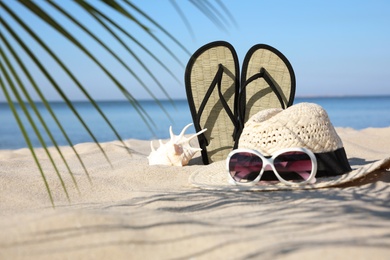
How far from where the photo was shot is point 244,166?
2.20 meters

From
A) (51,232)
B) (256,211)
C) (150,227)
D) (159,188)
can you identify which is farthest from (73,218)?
(159,188)

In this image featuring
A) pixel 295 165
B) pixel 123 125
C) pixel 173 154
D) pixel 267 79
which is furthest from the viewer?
pixel 123 125

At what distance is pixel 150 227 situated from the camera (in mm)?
1367

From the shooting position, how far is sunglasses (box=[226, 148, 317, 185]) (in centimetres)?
211

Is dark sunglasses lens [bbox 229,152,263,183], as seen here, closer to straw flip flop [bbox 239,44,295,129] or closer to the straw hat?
the straw hat

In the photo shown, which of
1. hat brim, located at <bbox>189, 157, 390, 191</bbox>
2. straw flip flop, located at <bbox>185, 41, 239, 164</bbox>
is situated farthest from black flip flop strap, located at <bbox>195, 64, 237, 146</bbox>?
hat brim, located at <bbox>189, 157, 390, 191</bbox>

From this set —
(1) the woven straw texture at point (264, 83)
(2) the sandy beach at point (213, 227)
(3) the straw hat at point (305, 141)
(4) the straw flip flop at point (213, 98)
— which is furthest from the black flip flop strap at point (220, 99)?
(2) the sandy beach at point (213, 227)

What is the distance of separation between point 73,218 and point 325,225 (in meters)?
0.68

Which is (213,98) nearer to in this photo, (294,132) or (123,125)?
(294,132)

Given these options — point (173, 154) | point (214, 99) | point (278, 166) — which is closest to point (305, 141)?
point (278, 166)

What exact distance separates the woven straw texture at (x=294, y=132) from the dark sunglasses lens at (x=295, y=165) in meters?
0.06

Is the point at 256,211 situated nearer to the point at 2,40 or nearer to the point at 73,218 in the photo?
the point at 73,218

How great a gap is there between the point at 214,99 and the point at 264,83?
A: 0.34m

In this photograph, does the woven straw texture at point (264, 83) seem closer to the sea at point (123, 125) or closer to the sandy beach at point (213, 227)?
the sea at point (123, 125)
